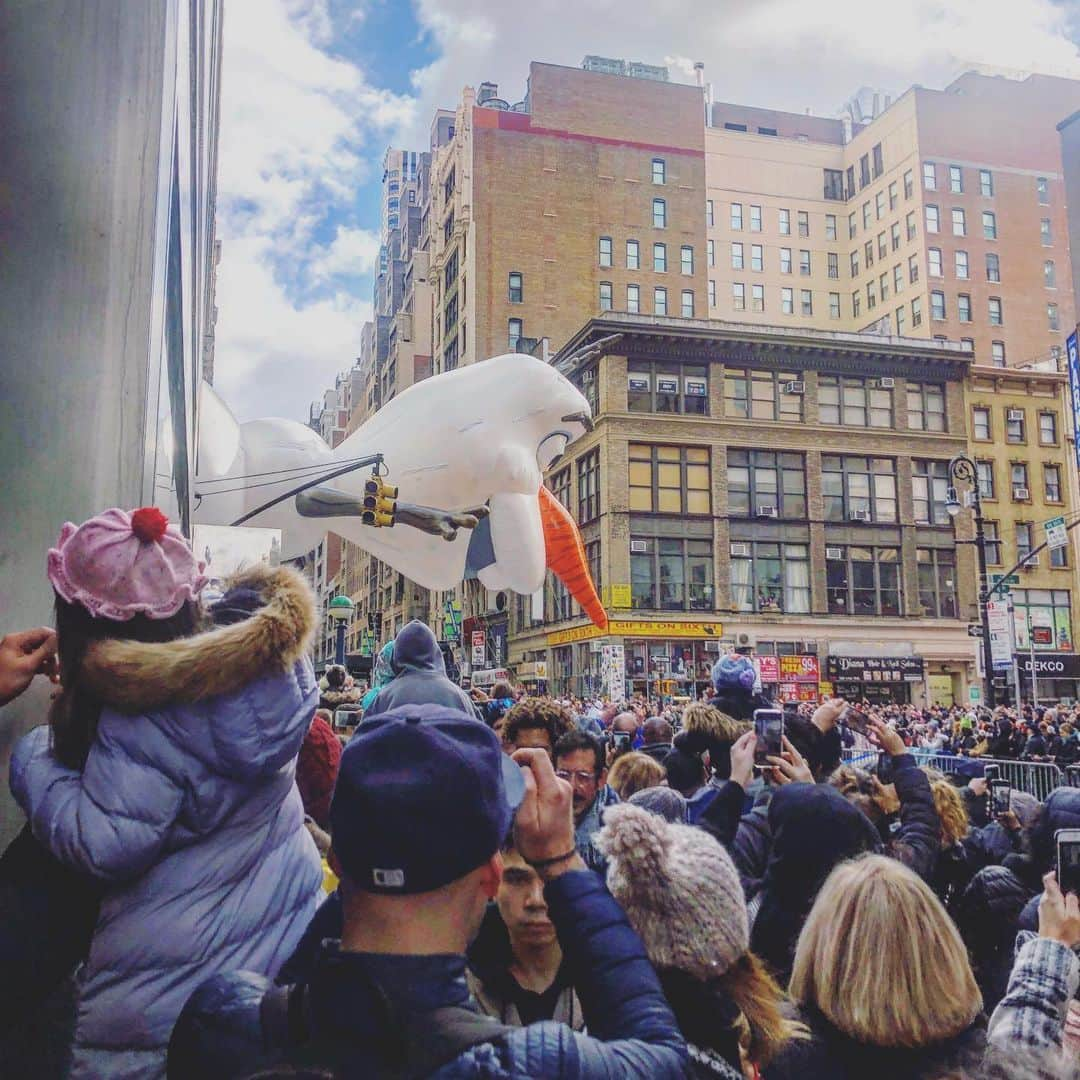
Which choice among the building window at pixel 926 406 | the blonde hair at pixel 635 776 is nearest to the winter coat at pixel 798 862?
the blonde hair at pixel 635 776

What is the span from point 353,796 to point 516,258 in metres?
58.4

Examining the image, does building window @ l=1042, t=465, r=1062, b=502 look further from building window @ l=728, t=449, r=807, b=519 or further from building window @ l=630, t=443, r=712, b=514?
building window @ l=630, t=443, r=712, b=514

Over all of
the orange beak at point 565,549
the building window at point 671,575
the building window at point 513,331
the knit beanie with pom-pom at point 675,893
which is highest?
the building window at point 513,331

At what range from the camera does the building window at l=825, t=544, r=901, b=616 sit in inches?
1705

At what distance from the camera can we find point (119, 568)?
7.16 ft

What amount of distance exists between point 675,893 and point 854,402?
150 ft

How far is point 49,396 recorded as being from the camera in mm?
2879

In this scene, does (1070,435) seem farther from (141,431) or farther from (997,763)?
(141,431)

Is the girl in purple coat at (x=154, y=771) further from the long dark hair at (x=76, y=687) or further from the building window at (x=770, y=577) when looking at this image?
the building window at (x=770, y=577)

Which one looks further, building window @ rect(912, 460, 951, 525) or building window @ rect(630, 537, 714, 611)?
building window @ rect(912, 460, 951, 525)

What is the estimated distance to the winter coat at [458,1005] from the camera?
1460mm

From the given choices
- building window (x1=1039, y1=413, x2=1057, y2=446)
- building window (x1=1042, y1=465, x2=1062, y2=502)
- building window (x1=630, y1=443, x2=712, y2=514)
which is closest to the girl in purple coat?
building window (x1=630, y1=443, x2=712, y2=514)

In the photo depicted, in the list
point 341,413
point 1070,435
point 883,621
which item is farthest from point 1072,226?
point 341,413

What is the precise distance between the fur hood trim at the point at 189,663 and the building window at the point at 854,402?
45.2 m
